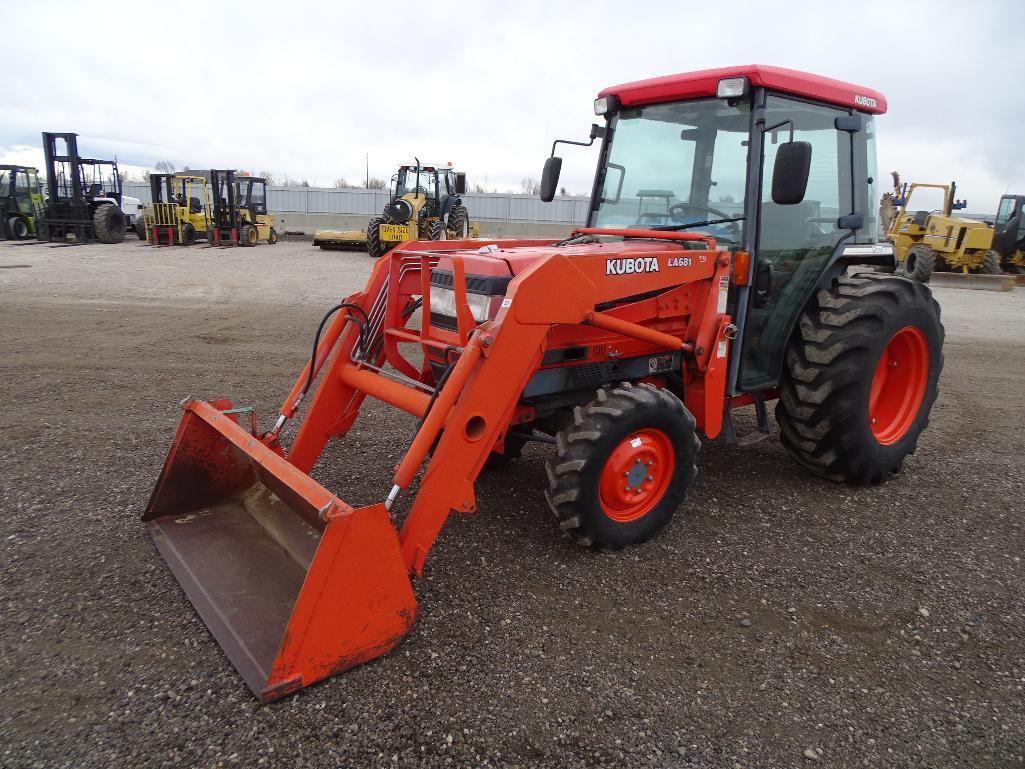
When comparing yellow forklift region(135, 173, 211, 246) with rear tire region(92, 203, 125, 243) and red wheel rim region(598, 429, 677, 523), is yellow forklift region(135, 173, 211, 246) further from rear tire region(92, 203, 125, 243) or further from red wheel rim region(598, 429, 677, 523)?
red wheel rim region(598, 429, 677, 523)

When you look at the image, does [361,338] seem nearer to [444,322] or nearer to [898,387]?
[444,322]

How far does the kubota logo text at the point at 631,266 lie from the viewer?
3.53 metres

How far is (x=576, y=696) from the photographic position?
2619mm

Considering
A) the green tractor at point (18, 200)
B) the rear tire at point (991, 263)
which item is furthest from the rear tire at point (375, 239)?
the rear tire at point (991, 263)

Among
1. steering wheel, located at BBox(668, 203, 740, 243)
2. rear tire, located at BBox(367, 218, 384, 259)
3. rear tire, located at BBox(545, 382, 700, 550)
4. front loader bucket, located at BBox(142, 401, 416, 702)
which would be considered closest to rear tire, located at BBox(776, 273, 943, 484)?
steering wheel, located at BBox(668, 203, 740, 243)

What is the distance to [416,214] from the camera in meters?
20.2

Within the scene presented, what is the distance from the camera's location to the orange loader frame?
263 centimetres

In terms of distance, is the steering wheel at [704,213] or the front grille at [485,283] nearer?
the front grille at [485,283]

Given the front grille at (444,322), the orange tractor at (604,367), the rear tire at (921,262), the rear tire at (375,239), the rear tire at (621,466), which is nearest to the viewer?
the orange tractor at (604,367)

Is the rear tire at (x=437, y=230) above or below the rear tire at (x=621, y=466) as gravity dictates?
above

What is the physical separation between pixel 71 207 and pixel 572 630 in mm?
24443

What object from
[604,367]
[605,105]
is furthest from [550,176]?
[604,367]

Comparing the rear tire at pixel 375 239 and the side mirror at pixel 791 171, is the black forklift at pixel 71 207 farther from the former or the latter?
the side mirror at pixel 791 171

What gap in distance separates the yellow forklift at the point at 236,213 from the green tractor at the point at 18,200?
18.6 ft
